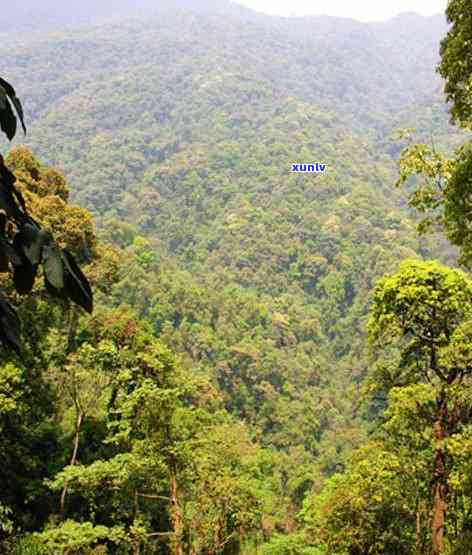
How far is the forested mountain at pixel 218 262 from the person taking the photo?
11.6 meters

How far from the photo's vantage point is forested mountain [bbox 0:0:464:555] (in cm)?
1162

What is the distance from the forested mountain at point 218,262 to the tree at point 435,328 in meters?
2.59

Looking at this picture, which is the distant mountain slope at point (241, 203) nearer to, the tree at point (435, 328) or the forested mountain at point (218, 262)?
the forested mountain at point (218, 262)

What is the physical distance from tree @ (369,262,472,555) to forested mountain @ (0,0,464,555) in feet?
8.49

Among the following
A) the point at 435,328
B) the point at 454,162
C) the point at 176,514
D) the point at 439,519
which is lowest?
the point at 176,514

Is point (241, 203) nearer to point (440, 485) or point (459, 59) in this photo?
point (440, 485)

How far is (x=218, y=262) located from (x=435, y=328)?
63724 mm

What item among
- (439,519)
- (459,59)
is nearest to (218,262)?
(439,519)

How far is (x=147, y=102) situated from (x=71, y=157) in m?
40.1

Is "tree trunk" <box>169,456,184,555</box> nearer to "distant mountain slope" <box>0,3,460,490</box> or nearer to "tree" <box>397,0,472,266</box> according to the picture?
"tree" <box>397,0,472,266</box>

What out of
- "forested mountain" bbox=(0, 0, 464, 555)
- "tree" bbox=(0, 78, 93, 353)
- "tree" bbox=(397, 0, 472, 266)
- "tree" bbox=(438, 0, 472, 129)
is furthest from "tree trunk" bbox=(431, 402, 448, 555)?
"tree" bbox=(0, 78, 93, 353)

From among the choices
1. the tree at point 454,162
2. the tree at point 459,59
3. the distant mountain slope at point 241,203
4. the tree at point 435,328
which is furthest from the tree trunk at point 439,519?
the distant mountain slope at point 241,203

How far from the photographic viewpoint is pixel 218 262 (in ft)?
235

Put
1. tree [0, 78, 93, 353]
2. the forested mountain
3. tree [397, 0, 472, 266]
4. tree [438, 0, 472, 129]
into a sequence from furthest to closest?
1. the forested mountain
2. tree [397, 0, 472, 266]
3. tree [438, 0, 472, 129]
4. tree [0, 78, 93, 353]
